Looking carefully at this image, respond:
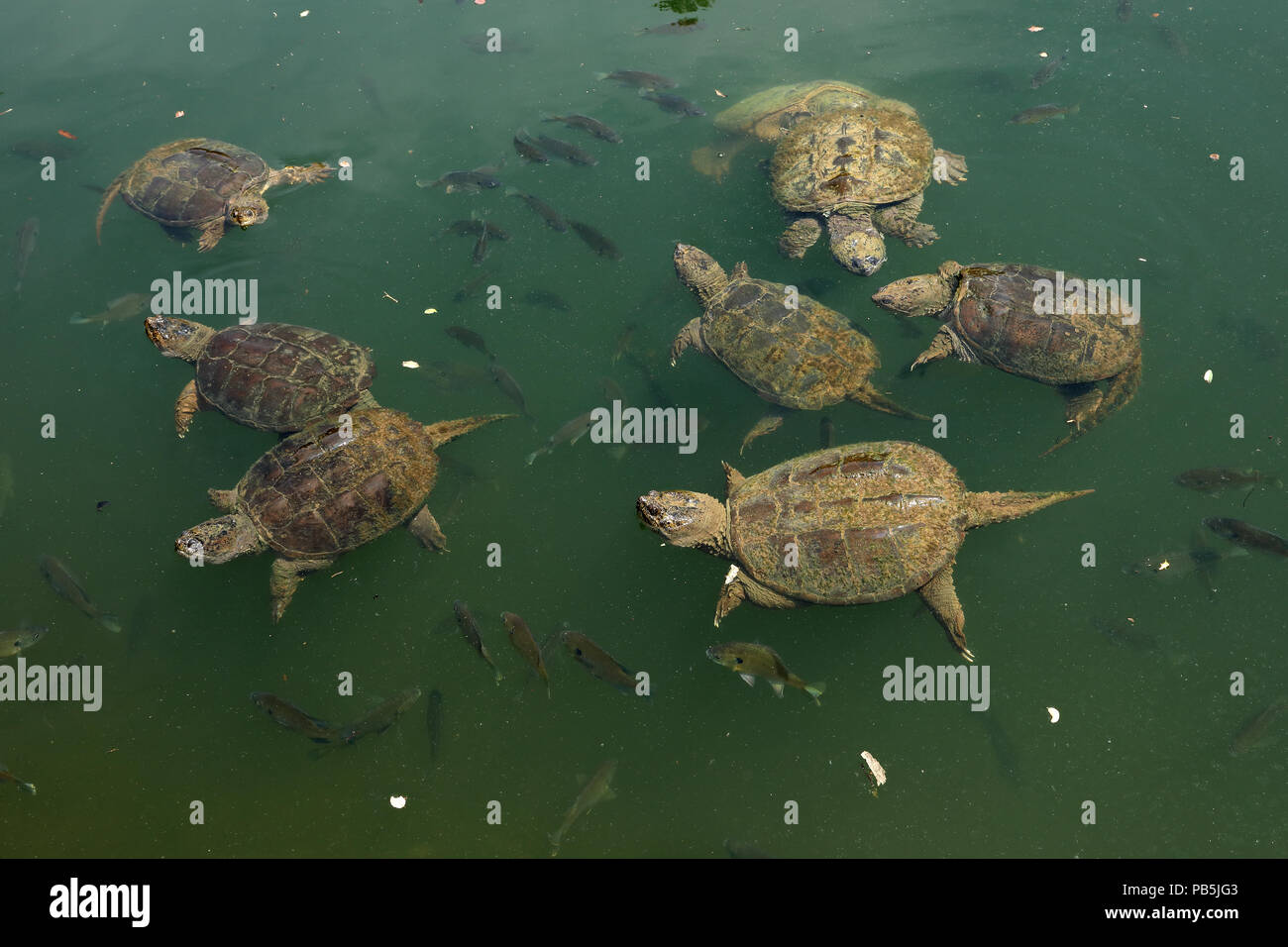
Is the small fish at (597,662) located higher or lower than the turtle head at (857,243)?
lower

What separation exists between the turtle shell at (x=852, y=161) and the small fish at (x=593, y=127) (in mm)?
2297

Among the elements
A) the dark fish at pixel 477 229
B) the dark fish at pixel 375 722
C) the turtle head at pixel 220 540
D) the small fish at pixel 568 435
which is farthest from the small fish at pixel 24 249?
the dark fish at pixel 375 722

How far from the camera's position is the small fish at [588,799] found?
603 cm

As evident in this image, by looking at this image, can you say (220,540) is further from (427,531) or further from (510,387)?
(510,387)

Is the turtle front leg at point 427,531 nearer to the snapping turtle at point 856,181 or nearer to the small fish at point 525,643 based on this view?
the small fish at point 525,643

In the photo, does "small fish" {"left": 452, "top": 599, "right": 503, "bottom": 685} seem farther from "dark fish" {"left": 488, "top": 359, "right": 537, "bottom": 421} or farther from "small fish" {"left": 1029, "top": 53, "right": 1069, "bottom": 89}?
"small fish" {"left": 1029, "top": 53, "right": 1069, "bottom": 89}

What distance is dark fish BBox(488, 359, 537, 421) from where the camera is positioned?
7902mm

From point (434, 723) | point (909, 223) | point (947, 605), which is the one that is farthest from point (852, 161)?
point (434, 723)

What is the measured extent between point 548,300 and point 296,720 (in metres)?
5.11

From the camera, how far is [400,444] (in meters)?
7.07

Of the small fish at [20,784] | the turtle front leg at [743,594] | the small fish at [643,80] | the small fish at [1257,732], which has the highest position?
the small fish at [643,80]

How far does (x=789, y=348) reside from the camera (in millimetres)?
7145

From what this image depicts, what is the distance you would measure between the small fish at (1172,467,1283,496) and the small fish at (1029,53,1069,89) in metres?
5.96

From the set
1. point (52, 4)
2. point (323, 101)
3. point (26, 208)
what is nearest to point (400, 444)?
point (323, 101)
